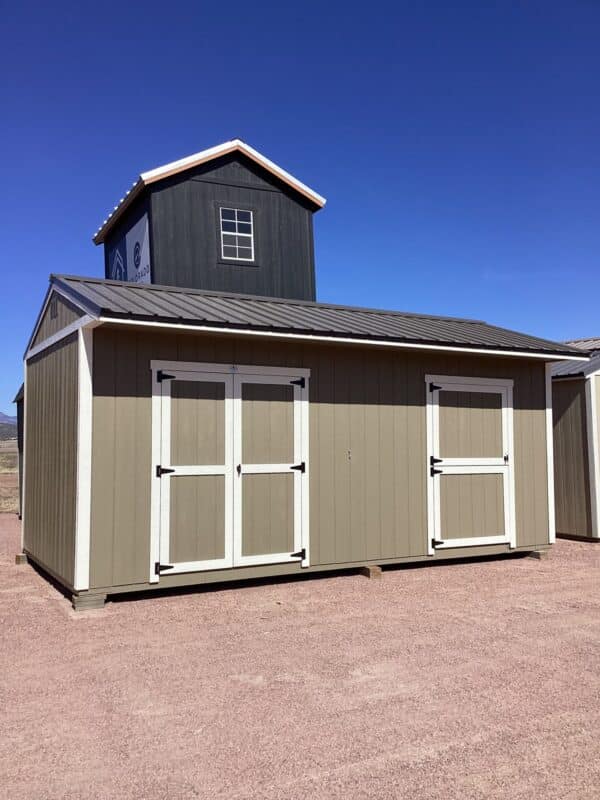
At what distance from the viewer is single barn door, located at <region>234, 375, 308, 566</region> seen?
6.56m

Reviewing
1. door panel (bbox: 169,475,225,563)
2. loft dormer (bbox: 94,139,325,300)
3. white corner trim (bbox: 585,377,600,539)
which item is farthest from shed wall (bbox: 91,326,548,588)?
loft dormer (bbox: 94,139,325,300)

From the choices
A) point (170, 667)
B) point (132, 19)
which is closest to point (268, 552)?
point (170, 667)

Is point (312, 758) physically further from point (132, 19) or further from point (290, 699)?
point (132, 19)

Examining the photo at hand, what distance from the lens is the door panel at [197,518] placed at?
623 cm

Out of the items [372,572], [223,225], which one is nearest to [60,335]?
[372,572]

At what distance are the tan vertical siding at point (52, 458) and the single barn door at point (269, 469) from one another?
5.10ft

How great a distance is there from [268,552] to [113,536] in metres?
1.56

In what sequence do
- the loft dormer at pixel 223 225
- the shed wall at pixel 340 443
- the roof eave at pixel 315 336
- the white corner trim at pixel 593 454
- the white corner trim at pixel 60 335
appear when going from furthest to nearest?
the loft dormer at pixel 223 225
the white corner trim at pixel 593 454
the shed wall at pixel 340 443
the white corner trim at pixel 60 335
the roof eave at pixel 315 336

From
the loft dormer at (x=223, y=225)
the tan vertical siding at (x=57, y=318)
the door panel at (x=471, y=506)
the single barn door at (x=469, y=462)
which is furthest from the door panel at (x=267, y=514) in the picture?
the loft dormer at (x=223, y=225)

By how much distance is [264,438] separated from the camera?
670 cm

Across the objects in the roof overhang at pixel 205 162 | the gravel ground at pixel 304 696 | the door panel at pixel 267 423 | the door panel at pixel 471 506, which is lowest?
the gravel ground at pixel 304 696

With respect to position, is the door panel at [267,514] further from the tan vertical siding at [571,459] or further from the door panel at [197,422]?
the tan vertical siding at [571,459]

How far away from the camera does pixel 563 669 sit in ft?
13.4

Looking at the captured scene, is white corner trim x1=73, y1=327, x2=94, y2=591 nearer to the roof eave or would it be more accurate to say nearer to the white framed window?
the roof eave
